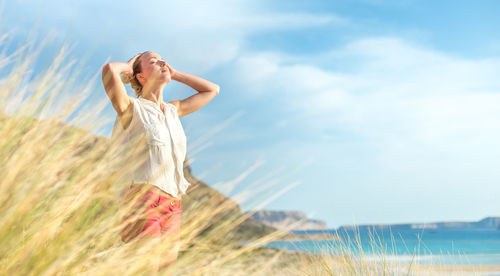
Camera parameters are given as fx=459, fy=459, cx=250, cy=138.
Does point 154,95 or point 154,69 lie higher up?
point 154,69

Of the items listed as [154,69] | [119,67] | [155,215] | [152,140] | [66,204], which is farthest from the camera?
[154,69]

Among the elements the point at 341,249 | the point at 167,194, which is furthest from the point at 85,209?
the point at 341,249

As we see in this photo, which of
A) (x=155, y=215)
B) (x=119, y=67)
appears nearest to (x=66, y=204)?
(x=155, y=215)

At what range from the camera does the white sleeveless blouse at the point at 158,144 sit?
2104 mm

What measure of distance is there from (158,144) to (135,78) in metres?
0.59

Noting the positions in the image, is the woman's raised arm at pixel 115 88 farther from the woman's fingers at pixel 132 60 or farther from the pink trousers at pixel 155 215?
the pink trousers at pixel 155 215

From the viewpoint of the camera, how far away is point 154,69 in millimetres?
2473

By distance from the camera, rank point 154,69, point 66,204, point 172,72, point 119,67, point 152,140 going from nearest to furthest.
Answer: point 66,204
point 152,140
point 119,67
point 154,69
point 172,72

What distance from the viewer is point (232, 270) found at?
1.92 m

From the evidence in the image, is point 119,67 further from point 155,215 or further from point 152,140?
point 155,215

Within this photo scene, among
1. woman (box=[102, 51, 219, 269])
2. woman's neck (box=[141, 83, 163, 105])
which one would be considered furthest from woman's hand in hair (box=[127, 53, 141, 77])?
woman's neck (box=[141, 83, 163, 105])

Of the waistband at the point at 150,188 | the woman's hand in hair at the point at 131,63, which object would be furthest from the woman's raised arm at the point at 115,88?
the waistband at the point at 150,188

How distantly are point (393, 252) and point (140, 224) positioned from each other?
1.69 meters

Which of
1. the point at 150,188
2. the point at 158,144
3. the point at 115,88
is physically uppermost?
the point at 115,88
